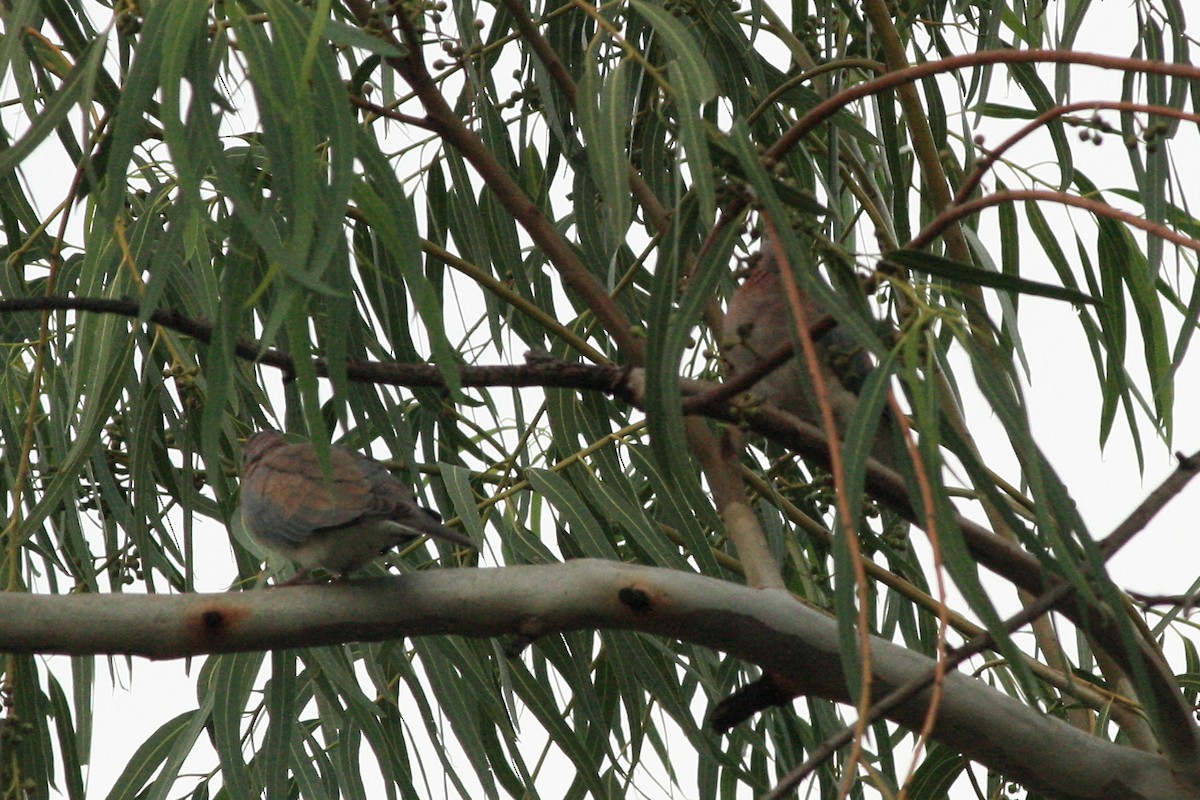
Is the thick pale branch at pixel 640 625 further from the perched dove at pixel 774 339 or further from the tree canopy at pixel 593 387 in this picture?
the perched dove at pixel 774 339

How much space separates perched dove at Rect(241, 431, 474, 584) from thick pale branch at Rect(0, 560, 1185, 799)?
306 mm

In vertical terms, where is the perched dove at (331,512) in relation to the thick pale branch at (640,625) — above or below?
above

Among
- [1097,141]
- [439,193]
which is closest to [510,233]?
[439,193]

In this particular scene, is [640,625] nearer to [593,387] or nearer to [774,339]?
[593,387]

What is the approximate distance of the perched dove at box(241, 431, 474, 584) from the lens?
164cm

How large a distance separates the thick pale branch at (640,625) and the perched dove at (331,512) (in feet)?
1.00

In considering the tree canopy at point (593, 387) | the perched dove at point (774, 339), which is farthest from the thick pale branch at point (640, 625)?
the perched dove at point (774, 339)

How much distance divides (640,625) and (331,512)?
0.53 m

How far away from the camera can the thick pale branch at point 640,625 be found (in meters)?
1.21

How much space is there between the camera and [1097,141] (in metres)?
1.21

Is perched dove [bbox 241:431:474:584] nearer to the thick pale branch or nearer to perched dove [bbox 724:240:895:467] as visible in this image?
the thick pale branch

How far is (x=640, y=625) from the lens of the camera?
1246 mm

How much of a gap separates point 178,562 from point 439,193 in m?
0.70

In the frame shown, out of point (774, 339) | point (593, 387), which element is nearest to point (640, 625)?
point (593, 387)
